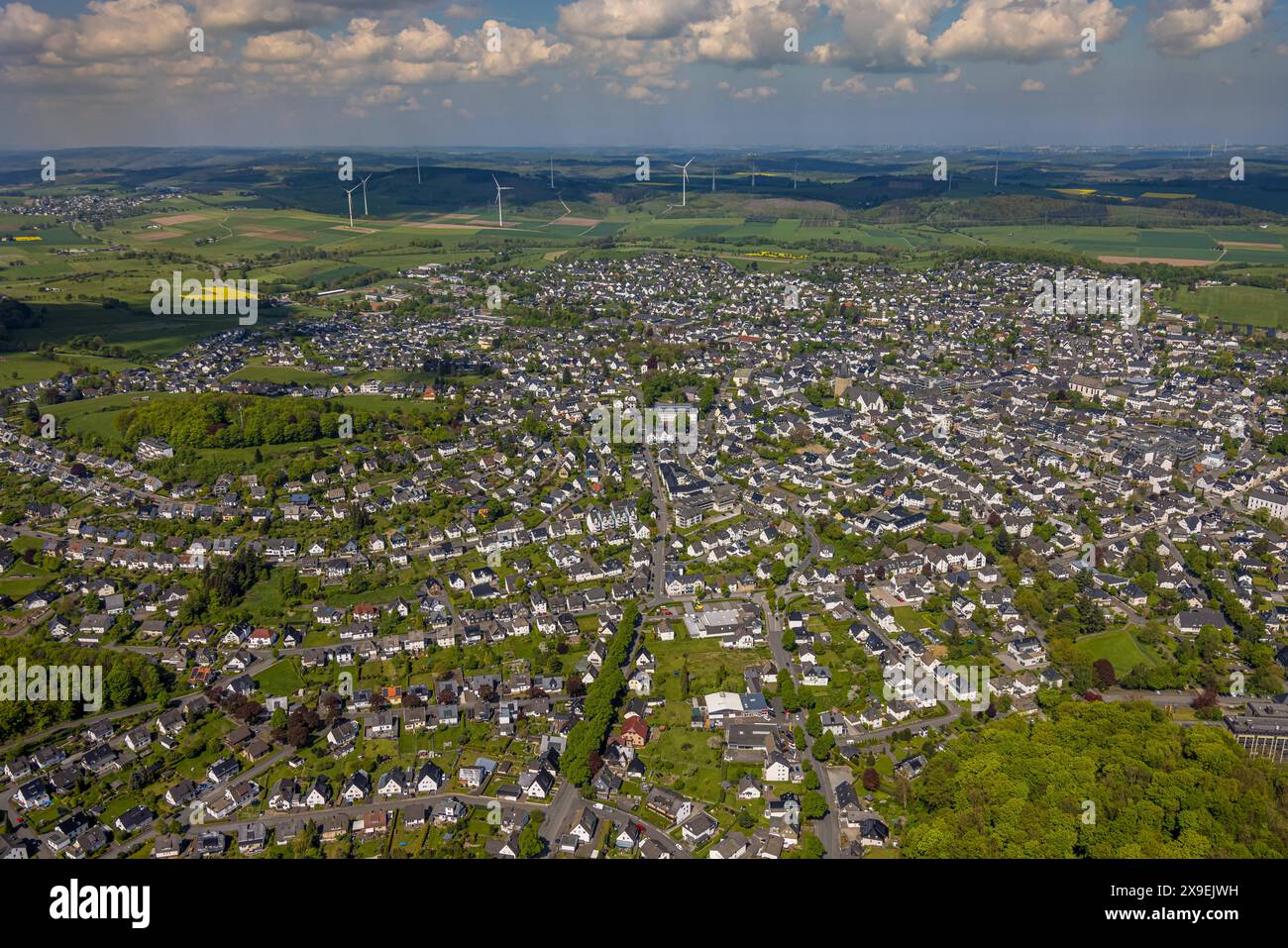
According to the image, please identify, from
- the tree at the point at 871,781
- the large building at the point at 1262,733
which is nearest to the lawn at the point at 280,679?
the tree at the point at 871,781

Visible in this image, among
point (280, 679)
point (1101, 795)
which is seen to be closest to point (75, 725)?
point (280, 679)

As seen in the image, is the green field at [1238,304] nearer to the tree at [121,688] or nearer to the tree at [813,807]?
the tree at [813,807]

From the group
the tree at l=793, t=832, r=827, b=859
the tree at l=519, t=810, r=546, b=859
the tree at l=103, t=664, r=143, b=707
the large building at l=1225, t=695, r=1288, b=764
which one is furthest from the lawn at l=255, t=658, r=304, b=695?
the large building at l=1225, t=695, r=1288, b=764

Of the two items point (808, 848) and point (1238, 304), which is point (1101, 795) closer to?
point (808, 848)

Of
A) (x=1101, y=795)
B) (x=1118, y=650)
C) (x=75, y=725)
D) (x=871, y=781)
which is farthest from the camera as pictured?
(x=1118, y=650)

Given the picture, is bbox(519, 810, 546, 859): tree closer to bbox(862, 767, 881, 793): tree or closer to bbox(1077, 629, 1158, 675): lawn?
bbox(862, 767, 881, 793): tree

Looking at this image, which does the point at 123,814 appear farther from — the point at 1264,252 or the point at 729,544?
the point at 1264,252

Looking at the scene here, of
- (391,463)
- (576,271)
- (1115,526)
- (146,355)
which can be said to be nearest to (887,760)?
(1115,526)

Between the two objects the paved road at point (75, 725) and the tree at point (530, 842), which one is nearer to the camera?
the tree at point (530, 842)
